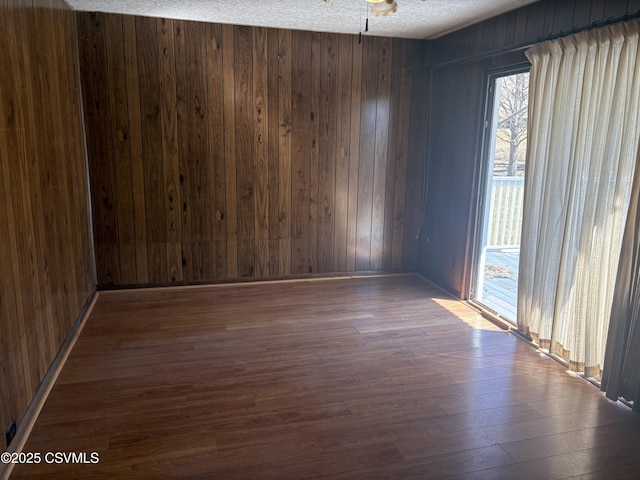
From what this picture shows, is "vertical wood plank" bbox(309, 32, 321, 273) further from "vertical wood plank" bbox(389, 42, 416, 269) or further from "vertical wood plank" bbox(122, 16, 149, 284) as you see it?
"vertical wood plank" bbox(122, 16, 149, 284)

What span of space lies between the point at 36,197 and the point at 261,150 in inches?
83.8

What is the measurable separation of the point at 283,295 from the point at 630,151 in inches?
109

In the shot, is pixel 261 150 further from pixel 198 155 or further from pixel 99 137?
pixel 99 137

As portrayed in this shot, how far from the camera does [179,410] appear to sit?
244 cm

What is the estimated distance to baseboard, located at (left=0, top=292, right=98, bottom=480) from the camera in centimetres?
207

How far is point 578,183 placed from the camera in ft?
9.10

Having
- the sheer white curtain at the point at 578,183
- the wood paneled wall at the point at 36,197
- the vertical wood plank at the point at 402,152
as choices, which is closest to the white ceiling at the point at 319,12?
the vertical wood plank at the point at 402,152

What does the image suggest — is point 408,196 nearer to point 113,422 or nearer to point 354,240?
point 354,240

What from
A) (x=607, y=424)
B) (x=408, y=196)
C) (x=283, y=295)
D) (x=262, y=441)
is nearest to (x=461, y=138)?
(x=408, y=196)

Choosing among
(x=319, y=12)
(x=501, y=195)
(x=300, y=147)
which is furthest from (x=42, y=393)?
(x=501, y=195)

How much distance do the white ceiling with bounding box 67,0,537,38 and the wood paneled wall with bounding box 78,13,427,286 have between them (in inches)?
8.1

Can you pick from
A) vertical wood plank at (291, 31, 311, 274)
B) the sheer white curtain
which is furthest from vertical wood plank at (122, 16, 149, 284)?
the sheer white curtain

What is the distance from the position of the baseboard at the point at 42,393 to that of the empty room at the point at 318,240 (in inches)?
0.7

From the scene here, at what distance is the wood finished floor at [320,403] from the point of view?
6.82 feet
